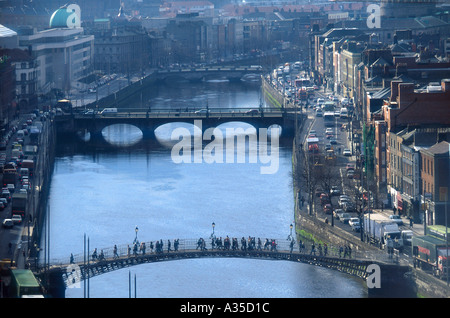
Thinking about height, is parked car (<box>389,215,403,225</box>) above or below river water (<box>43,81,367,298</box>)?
above

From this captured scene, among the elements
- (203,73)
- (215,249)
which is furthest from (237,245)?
(203,73)

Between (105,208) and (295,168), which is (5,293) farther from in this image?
(295,168)

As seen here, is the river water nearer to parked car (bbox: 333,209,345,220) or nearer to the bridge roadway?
the bridge roadway

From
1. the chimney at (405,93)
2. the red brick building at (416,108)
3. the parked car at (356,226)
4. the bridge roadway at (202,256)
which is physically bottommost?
the bridge roadway at (202,256)

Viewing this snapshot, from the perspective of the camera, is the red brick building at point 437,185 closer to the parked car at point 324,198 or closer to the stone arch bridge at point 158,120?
the parked car at point 324,198

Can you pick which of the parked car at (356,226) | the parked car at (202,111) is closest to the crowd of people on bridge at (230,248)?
the parked car at (356,226)

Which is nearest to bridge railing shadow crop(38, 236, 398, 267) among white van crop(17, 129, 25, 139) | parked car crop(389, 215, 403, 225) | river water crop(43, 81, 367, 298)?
river water crop(43, 81, 367, 298)

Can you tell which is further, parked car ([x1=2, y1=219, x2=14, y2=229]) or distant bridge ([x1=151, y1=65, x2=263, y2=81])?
distant bridge ([x1=151, y1=65, x2=263, y2=81])

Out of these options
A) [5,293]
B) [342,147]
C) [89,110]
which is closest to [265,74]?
[89,110]
